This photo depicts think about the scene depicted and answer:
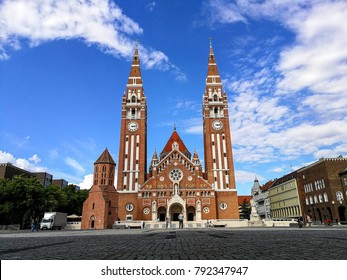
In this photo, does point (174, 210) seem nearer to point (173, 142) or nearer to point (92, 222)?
point (92, 222)

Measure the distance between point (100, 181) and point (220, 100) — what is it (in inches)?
1237

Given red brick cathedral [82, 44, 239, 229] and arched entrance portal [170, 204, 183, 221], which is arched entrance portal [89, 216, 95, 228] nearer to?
red brick cathedral [82, 44, 239, 229]

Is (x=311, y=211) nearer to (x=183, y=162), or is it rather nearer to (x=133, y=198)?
(x=183, y=162)

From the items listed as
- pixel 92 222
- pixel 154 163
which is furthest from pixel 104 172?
pixel 154 163

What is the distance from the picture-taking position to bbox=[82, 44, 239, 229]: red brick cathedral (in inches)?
2076

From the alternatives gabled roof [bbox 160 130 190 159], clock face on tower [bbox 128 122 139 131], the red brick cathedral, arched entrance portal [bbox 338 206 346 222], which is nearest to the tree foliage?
the red brick cathedral

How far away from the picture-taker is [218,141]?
2304 inches

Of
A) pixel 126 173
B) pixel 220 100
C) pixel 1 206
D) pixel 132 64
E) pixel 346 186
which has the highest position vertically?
pixel 132 64

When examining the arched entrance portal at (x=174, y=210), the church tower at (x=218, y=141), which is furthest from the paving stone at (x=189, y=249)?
the church tower at (x=218, y=141)

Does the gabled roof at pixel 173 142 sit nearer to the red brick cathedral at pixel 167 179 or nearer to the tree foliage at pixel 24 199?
the red brick cathedral at pixel 167 179

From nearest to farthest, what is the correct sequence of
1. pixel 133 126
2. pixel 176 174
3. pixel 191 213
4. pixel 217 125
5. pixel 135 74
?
pixel 191 213 < pixel 176 174 < pixel 217 125 < pixel 133 126 < pixel 135 74

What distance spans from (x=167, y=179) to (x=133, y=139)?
1147cm
